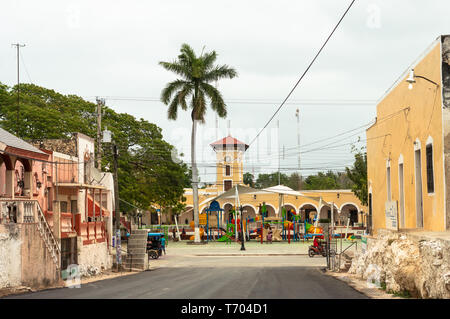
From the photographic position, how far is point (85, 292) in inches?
758

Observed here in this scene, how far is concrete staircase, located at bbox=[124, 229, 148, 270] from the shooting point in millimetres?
31562

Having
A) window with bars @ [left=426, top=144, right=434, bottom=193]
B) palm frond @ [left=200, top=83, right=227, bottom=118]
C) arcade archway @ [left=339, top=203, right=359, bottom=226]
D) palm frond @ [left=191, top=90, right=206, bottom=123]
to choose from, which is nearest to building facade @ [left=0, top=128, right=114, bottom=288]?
window with bars @ [left=426, top=144, right=434, bottom=193]

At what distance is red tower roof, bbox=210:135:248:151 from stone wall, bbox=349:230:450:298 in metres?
68.3

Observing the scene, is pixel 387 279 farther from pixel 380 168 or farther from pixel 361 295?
pixel 380 168

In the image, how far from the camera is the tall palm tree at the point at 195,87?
167 ft

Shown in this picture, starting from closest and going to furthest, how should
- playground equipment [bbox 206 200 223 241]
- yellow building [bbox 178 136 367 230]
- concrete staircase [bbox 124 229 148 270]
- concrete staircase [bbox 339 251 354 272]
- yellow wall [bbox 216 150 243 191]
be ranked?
concrete staircase [bbox 339 251 354 272] → concrete staircase [bbox 124 229 148 270] → playground equipment [bbox 206 200 223 241] → yellow building [bbox 178 136 367 230] → yellow wall [bbox 216 150 243 191]

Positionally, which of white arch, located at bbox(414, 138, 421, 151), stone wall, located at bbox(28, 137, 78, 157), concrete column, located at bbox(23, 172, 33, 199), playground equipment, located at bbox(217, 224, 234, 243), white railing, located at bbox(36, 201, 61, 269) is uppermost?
stone wall, located at bbox(28, 137, 78, 157)

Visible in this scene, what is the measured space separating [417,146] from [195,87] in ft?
101

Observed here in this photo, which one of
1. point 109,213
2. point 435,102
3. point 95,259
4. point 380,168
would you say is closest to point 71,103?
point 109,213

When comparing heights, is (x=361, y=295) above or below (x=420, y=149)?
below

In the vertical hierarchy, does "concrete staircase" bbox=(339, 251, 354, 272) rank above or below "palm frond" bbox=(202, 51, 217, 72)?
below

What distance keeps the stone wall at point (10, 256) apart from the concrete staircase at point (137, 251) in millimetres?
11174

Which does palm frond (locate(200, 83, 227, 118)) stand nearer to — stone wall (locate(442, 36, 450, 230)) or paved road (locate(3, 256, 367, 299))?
paved road (locate(3, 256, 367, 299))

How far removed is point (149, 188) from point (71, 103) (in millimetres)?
9782
